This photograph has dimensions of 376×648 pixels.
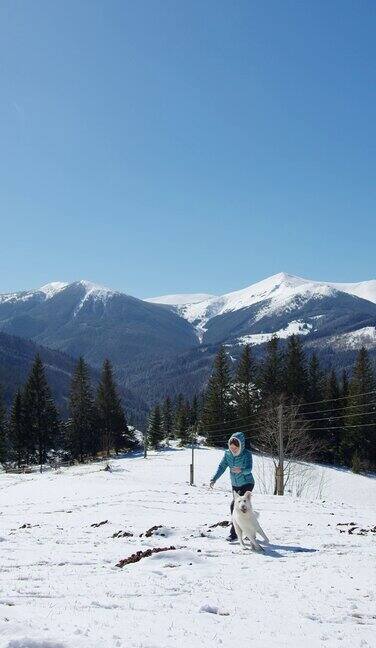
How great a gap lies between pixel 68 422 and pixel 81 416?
9.32ft

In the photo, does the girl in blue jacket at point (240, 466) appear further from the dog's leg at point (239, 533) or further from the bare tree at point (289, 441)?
the bare tree at point (289, 441)

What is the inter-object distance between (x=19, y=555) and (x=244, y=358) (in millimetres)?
53547

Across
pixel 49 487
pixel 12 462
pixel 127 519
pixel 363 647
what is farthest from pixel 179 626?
pixel 12 462

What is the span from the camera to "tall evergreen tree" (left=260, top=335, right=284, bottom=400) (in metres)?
62.8

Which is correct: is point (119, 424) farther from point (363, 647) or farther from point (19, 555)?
point (363, 647)

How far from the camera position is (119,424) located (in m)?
66.1

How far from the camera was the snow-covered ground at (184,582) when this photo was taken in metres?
5.50

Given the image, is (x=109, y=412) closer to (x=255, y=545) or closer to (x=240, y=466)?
(x=240, y=466)

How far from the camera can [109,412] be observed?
65188 millimetres

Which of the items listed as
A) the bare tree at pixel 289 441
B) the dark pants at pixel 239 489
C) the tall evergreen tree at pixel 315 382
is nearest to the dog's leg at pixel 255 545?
the dark pants at pixel 239 489

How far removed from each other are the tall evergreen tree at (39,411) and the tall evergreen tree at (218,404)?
748 inches

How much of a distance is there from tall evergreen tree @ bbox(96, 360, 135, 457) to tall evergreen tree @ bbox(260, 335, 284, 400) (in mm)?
19398

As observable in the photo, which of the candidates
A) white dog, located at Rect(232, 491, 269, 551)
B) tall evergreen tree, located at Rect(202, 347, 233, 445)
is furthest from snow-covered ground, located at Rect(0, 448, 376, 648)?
tall evergreen tree, located at Rect(202, 347, 233, 445)

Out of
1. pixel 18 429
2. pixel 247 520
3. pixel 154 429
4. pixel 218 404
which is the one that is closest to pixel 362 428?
pixel 218 404
